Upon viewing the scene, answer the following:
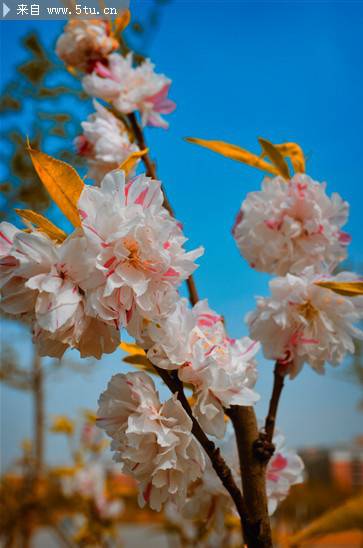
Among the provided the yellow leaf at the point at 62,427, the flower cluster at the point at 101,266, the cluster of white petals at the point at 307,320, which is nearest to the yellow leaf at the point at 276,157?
the cluster of white petals at the point at 307,320

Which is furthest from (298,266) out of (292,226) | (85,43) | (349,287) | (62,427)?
(62,427)

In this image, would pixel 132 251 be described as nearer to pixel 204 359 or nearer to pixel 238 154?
pixel 204 359

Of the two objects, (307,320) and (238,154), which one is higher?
(238,154)

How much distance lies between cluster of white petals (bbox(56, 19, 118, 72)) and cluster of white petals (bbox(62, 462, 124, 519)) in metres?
1.33

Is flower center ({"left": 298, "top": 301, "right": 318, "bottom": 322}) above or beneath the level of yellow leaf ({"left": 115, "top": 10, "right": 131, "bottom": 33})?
beneath

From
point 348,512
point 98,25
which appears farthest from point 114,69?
point 348,512

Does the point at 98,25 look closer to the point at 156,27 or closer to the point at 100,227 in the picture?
the point at 100,227

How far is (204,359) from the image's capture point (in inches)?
14.2

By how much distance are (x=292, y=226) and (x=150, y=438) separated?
0.26 m

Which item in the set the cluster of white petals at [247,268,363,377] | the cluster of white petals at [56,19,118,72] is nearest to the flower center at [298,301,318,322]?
the cluster of white petals at [247,268,363,377]

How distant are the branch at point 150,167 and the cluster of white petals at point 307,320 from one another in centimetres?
6

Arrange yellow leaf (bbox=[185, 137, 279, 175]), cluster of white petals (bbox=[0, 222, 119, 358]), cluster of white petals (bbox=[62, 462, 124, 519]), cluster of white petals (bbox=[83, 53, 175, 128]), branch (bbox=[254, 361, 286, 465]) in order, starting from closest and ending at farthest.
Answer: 1. cluster of white petals (bbox=[0, 222, 119, 358])
2. branch (bbox=[254, 361, 286, 465])
3. yellow leaf (bbox=[185, 137, 279, 175])
4. cluster of white petals (bbox=[83, 53, 175, 128])
5. cluster of white petals (bbox=[62, 462, 124, 519])

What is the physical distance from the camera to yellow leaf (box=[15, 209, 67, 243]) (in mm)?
338

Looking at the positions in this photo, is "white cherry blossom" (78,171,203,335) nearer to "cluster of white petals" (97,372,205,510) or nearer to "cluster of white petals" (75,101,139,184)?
"cluster of white petals" (97,372,205,510)
